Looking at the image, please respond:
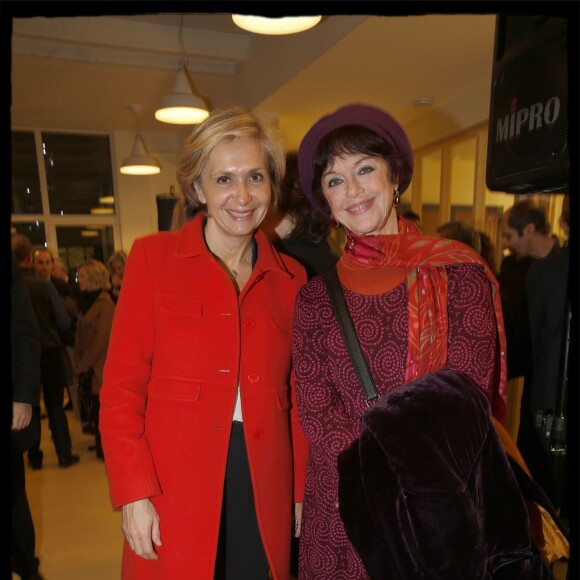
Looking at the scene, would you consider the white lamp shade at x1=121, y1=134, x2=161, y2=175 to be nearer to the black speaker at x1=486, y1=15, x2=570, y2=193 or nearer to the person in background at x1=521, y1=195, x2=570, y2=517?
the person in background at x1=521, y1=195, x2=570, y2=517

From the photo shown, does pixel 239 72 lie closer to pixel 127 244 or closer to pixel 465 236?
pixel 465 236

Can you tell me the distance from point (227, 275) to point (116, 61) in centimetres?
410

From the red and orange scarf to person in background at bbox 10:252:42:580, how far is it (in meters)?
0.69

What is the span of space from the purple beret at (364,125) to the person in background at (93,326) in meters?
2.62

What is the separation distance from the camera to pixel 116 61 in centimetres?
430

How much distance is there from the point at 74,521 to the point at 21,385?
92.2 inches

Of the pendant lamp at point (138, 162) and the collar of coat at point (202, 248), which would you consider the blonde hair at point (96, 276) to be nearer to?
the pendant lamp at point (138, 162)

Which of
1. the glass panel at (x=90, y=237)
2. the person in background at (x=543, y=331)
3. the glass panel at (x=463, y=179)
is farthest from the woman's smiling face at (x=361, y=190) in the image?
the glass panel at (x=90, y=237)

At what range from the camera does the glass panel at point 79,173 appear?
7.43 meters

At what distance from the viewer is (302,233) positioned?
1680mm

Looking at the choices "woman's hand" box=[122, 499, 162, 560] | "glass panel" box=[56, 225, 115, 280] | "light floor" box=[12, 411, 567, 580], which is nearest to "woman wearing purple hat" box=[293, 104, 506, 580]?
"woman's hand" box=[122, 499, 162, 560]

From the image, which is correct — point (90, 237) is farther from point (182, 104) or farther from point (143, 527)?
point (143, 527)

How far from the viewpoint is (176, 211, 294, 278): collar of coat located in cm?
118

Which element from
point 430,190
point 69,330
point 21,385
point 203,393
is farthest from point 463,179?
point 21,385
